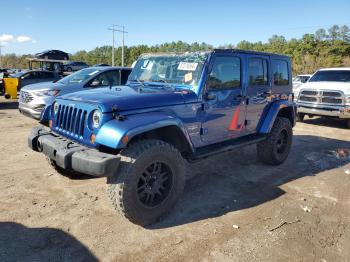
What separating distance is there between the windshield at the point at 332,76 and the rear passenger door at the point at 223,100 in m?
7.35

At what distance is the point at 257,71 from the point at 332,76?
693cm

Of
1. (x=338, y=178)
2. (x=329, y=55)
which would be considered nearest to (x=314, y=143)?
(x=338, y=178)

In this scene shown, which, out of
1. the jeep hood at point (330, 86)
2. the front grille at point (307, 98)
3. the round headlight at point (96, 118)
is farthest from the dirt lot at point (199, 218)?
the front grille at point (307, 98)

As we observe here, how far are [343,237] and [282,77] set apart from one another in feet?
11.0

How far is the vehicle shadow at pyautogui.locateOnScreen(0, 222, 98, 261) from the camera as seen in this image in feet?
10.0

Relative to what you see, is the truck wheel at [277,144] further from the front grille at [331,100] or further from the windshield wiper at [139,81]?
the front grille at [331,100]

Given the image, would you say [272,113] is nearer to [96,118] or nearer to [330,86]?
[96,118]

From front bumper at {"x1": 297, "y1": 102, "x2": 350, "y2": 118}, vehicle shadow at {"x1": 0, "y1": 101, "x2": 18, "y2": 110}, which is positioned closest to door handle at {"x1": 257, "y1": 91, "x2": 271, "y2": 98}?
front bumper at {"x1": 297, "y1": 102, "x2": 350, "y2": 118}

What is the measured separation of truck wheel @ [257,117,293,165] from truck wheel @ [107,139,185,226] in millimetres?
2409

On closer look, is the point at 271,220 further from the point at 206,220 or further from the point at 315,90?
the point at 315,90

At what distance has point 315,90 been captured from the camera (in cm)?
1059

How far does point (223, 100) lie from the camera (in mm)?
4656

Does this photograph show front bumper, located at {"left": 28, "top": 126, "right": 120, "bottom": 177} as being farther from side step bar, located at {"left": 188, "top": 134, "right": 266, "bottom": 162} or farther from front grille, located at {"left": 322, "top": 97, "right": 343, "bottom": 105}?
front grille, located at {"left": 322, "top": 97, "right": 343, "bottom": 105}

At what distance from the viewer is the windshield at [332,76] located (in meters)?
10.8
